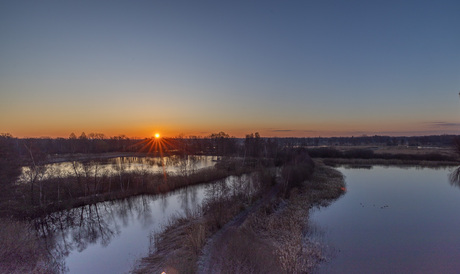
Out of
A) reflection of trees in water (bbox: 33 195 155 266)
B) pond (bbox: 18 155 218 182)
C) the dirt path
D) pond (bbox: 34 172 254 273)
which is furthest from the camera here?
Answer: pond (bbox: 18 155 218 182)

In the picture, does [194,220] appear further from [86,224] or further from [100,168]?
[100,168]

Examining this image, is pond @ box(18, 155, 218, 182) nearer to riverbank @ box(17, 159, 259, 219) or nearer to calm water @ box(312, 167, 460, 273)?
riverbank @ box(17, 159, 259, 219)

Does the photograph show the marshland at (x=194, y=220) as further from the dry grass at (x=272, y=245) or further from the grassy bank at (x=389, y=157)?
the grassy bank at (x=389, y=157)

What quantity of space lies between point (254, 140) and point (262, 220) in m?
43.8

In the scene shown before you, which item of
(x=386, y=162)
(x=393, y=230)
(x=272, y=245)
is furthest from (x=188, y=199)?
(x=386, y=162)

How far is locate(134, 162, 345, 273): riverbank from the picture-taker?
1030cm

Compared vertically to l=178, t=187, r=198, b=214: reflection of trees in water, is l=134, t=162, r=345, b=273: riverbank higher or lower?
higher

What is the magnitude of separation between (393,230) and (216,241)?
12.9m

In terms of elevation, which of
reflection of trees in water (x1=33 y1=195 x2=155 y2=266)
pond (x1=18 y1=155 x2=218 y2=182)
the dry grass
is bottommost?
reflection of trees in water (x1=33 y1=195 x2=155 y2=266)

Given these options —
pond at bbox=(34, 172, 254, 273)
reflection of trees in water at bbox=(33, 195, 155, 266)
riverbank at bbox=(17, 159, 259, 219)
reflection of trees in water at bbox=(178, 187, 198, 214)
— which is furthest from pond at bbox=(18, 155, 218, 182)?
reflection of trees in water at bbox=(178, 187, 198, 214)

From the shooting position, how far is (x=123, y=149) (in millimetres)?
91875

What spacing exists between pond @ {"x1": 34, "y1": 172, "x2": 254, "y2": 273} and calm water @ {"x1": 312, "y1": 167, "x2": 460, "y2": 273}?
985 cm

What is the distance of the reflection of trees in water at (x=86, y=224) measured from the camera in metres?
15.1

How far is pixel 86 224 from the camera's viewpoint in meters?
18.7
